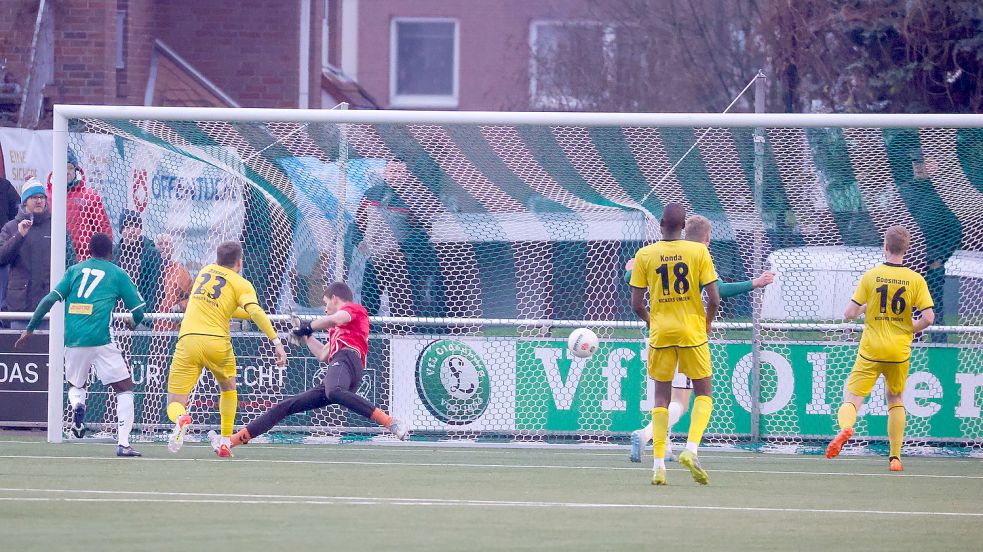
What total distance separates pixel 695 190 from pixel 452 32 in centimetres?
2641

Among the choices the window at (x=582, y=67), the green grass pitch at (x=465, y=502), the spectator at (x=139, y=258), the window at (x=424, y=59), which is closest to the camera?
the green grass pitch at (x=465, y=502)

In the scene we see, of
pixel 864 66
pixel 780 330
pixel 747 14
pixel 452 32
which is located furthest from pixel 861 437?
pixel 452 32

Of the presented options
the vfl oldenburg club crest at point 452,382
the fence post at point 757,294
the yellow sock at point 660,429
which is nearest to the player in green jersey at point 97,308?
the vfl oldenburg club crest at point 452,382

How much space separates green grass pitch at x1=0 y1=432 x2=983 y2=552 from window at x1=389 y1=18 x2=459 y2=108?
27.2m

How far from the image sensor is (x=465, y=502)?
9.15m

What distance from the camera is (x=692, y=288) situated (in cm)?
1023

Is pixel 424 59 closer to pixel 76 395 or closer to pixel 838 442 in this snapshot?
pixel 76 395

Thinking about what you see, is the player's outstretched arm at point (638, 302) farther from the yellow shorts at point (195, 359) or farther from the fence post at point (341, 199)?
the fence post at point (341, 199)

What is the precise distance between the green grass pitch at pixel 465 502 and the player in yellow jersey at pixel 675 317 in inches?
18.7

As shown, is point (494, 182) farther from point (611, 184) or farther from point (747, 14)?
point (747, 14)

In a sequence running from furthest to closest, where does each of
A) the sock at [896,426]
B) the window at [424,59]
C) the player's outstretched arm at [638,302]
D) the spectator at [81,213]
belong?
the window at [424,59] → the spectator at [81,213] → the sock at [896,426] → the player's outstretched arm at [638,302]

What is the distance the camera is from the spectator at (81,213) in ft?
45.5

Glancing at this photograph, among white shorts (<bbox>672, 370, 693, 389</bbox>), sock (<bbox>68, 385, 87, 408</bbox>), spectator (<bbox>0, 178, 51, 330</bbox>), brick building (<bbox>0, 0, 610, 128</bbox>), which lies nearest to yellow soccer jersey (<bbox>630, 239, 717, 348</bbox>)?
white shorts (<bbox>672, 370, 693, 389</bbox>)

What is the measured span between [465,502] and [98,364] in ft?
15.1
